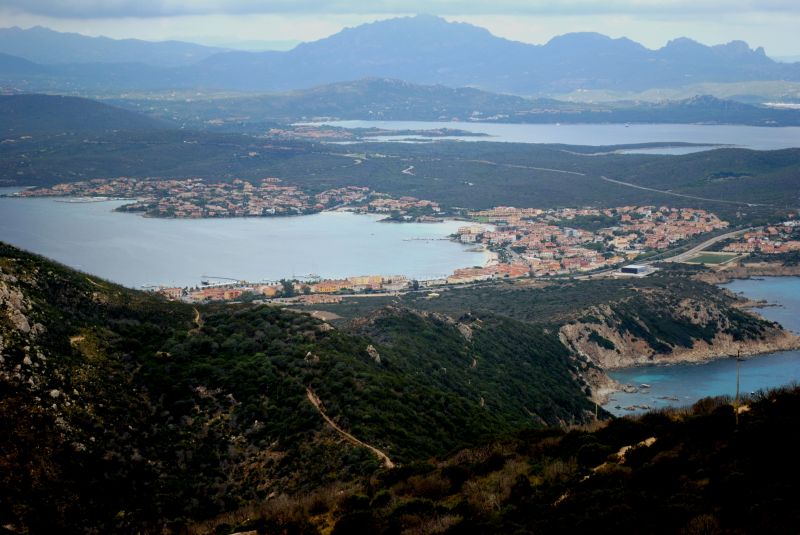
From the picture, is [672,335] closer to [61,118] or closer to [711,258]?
[711,258]

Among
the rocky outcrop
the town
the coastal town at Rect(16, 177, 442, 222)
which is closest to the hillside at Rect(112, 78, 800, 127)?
the coastal town at Rect(16, 177, 442, 222)

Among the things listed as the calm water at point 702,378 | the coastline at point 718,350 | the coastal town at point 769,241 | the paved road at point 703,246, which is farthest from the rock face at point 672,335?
the coastal town at point 769,241

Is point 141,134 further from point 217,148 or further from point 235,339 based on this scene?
point 235,339

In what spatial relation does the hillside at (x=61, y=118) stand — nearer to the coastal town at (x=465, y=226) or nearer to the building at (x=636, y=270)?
the coastal town at (x=465, y=226)

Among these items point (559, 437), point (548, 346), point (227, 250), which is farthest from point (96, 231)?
point (559, 437)

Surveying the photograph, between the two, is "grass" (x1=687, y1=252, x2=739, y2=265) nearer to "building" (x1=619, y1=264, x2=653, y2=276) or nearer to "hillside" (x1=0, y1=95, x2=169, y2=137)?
"building" (x1=619, y1=264, x2=653, y2=276)

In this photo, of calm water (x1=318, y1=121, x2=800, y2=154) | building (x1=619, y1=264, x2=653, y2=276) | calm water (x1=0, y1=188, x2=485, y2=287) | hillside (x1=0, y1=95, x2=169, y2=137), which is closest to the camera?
Result: building (x1=619, y1=264, x2=653, y2=276)
